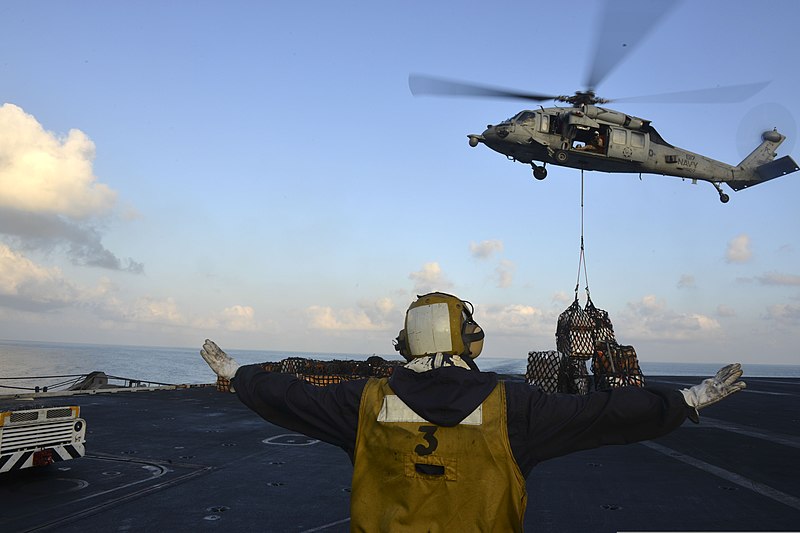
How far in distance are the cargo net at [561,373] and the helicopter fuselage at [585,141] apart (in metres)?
9.65

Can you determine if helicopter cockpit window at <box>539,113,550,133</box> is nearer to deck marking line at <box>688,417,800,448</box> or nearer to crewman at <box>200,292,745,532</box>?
deck marking line at <box>688,417,800,448</box>

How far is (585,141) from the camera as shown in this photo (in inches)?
965

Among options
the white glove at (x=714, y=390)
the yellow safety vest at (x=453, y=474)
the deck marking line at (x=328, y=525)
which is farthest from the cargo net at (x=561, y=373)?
the yellow safety vest at (x=453, y=474)

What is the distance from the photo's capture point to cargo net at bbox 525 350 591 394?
1900 cm

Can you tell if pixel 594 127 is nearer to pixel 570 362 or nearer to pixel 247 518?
pixel 570 362

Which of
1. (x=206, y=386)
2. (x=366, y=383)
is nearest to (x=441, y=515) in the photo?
(x=366, y=383)

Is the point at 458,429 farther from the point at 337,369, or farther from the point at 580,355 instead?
the point at 337,369

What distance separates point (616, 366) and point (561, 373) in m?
4.87

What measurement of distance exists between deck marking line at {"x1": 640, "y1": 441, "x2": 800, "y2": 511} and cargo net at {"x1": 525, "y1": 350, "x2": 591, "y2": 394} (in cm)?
529

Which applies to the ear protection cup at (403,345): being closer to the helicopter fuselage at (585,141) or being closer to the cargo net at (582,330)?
the cargo net at (582,330)

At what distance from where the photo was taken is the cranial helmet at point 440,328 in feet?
10.1

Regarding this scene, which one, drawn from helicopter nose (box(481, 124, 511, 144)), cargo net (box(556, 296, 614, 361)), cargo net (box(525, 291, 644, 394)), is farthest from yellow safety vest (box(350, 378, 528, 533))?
helicopter nose (box(481, 124, 511, 144))

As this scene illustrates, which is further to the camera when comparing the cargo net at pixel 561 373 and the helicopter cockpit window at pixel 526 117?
the helicopter cockpit window at pixel 526 117

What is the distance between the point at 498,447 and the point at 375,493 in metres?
0.71
